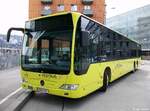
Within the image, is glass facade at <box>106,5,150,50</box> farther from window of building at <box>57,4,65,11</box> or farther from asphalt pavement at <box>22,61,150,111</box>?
asphalt pavement at <box>22,61,150,111</box>

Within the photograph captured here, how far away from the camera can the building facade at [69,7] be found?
45781 millimetres

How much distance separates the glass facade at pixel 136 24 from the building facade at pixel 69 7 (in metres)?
36.5

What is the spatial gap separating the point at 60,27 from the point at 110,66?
419 cm

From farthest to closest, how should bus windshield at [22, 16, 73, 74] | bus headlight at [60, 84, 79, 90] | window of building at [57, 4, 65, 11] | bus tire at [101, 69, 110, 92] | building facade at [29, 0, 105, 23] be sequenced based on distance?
window of building at [57, 4, 65, 11], building facade at [29, 0, 105, 23], bus tire at [101, 69, 110, 92], bus windshield at [22, 16, 73, 74], bus headlight at [60, 84, 79, 90]

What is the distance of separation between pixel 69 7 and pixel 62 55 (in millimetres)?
40032

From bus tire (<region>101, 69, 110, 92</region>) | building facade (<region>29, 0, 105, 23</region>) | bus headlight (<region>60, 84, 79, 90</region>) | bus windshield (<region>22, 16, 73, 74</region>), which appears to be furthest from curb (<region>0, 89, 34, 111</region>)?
building facade (<region>29, 0, 105, 23</region>)

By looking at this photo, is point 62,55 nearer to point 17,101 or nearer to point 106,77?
point 17,101

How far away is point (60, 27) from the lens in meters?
7.55

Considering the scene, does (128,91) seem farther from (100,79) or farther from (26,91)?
(26,91)

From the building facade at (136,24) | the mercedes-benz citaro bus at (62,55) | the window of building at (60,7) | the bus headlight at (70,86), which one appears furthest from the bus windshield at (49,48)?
the building facade at (136,24)

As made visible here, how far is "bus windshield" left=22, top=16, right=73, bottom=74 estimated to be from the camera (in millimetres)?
7305

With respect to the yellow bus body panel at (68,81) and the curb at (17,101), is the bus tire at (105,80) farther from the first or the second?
the curb at (17,101)

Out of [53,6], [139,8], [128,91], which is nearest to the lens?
[128,91]

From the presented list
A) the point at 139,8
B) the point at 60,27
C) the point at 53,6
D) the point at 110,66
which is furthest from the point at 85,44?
the point at 139,8
